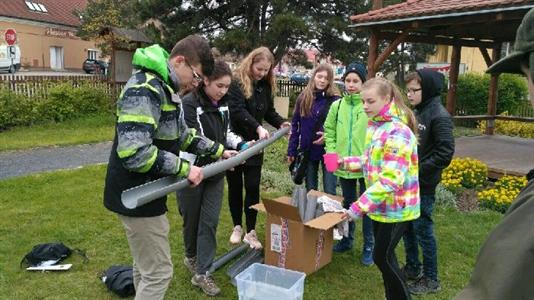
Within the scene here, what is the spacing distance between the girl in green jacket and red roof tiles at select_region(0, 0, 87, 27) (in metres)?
41.6

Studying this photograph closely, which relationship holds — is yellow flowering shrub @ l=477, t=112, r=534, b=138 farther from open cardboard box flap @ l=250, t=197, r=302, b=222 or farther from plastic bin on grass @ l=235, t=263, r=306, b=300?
plastic bin on grass @ l=235, t=263, r=306, b=300

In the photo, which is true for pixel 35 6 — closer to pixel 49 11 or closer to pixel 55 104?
pixel 49 11

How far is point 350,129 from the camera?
432 cm

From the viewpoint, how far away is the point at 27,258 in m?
4.21

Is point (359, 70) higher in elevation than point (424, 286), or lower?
higher

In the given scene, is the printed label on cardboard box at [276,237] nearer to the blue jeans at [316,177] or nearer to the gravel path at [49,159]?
the blue jeans at [316,177]

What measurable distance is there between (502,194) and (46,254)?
5615mm

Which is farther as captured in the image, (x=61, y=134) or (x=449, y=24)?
(x=61, y=134)

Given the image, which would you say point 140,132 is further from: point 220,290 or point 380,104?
point 220,290

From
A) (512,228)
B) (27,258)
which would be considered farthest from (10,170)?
(512,228)

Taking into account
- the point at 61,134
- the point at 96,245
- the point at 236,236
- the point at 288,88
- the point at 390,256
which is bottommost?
the point at 96,245

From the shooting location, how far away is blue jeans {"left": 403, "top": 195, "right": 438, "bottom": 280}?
12.6 feet

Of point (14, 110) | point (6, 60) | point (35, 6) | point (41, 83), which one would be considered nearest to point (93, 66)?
point (6, 60)

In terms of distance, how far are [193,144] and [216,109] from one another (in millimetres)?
622
